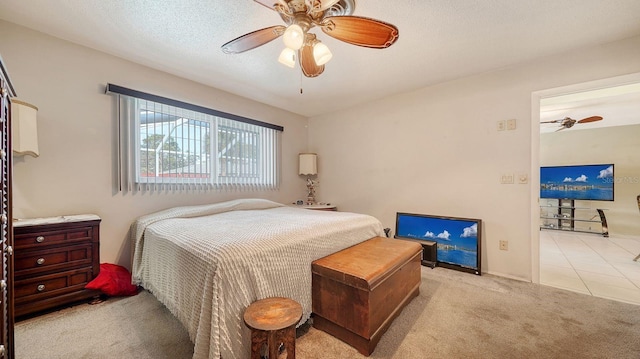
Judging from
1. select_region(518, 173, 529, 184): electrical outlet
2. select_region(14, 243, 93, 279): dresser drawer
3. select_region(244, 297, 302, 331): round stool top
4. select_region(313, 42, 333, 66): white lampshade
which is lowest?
select_region(244, 297, 302, 331): round stool top

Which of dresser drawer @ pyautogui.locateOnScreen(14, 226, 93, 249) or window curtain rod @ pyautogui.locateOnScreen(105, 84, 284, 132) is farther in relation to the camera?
window curtain rod @ pyautogui.locateOnScreen(105, 84, 284, 132)

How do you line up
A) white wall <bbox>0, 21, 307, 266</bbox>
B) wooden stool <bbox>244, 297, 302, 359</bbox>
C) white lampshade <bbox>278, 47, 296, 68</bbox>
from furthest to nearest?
white wall <bbox>0, 21, 307, 266</bbox>, white lampshade <bbox>278, 47, 296, 68</bbox>, wooden stool <bbox>244, 297, 302, 359</bbox>

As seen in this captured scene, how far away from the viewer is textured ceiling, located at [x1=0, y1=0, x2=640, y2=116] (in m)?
1.75

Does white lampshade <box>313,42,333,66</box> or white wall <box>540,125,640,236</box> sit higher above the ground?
white lampshade <box>313,42,333,66</box>

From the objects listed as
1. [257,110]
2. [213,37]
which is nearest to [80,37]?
[213,37]

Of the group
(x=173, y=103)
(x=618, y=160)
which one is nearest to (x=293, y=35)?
(x=173, y=103)

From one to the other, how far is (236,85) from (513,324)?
367 cm

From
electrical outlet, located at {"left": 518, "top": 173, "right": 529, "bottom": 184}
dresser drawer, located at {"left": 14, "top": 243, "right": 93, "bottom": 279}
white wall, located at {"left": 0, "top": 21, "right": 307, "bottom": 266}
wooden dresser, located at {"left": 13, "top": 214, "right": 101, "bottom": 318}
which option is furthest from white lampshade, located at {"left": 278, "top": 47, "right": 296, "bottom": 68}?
electrical outlet, located at {"left": 518, "top": 173, "right": 529, "bottom": 184}

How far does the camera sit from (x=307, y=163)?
420 cm

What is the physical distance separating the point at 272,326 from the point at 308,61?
176cm

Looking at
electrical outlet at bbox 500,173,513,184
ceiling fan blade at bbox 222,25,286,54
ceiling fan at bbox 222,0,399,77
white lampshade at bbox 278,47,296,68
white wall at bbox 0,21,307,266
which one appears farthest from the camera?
electrical outlet at bbox 500,173,513,184

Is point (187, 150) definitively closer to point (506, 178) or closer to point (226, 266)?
point (226, 266)

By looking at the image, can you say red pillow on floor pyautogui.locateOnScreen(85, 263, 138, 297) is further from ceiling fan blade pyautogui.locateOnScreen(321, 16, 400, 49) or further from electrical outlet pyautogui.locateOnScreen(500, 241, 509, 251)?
electrical outlet pyautogui.locateOnScreen(500, 241, 509, 251)

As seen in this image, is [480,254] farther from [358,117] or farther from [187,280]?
[187,280]
